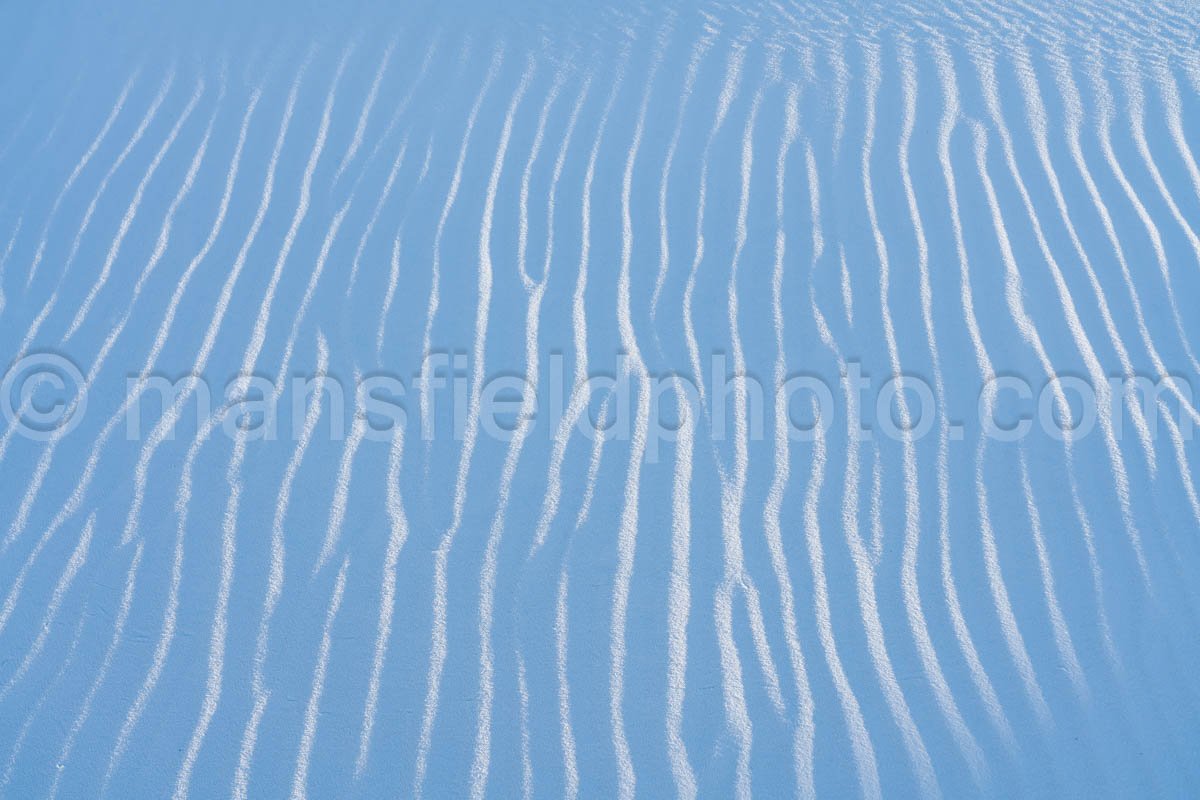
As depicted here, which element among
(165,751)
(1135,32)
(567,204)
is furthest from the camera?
(1135,32)

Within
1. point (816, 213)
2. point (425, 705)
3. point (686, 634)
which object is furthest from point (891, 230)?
point (425, 705)

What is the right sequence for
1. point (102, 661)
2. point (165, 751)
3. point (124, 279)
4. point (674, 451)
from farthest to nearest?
point (124, 279)
point (674, 451)
point (102, 661)
point (165, 751)

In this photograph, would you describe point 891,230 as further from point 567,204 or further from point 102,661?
point 102,661

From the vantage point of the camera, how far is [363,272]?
392cm

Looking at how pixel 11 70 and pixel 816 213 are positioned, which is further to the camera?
pixel 11 70

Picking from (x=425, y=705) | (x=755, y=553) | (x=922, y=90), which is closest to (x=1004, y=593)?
(x=755, y=553)

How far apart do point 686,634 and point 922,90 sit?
2939 mm

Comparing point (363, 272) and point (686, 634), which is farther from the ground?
point (363, 272)

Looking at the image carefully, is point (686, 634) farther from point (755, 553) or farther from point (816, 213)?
point (816, 213)

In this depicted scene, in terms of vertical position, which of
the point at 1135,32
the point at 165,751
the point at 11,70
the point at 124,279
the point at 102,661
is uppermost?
the point at 1135,32

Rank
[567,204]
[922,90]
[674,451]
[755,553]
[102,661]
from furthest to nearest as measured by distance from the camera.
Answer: [922,90] < [567,204] < [674,451] < [755,553] < [102,661]

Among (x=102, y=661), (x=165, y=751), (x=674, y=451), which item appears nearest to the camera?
(x=165, y=751)

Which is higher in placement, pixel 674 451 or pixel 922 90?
pixel 922 90

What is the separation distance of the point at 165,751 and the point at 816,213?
2845mm
